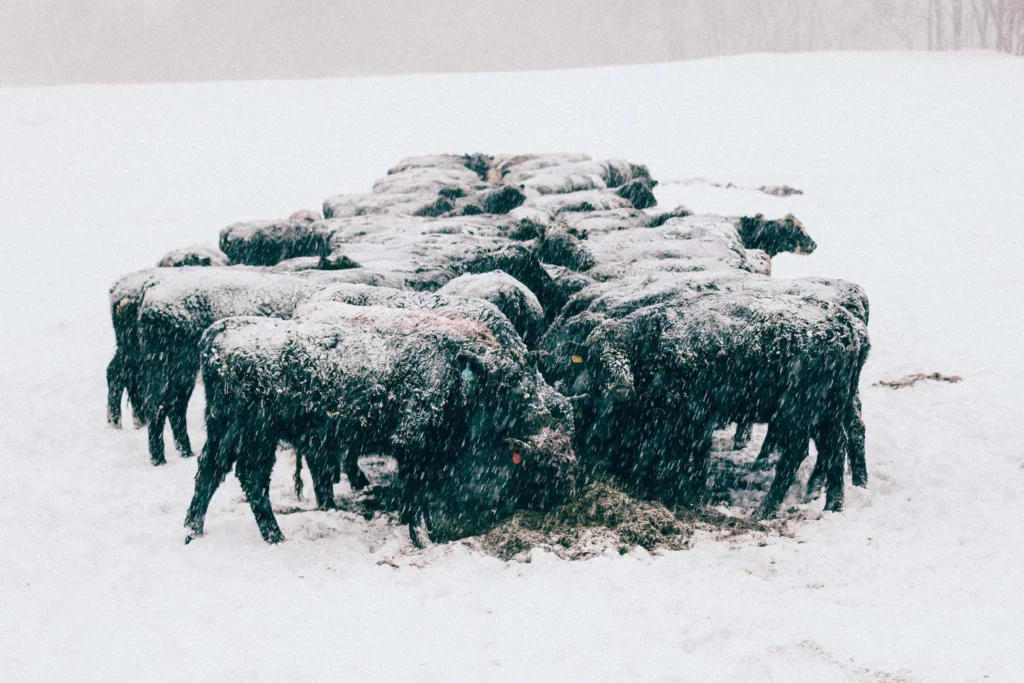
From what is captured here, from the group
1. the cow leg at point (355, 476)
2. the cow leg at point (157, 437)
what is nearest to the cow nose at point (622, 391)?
the cow leg at point (355, 476)

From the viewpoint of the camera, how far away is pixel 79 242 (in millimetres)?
19016

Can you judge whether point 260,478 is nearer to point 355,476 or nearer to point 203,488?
point 203,488

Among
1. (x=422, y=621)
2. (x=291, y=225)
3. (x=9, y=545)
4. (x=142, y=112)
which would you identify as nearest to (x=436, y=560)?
(x=422, y=621)

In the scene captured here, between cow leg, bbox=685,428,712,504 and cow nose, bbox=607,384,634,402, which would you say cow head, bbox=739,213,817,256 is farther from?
cow nose, bbox=607,384,634,402

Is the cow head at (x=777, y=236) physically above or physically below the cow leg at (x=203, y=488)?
above

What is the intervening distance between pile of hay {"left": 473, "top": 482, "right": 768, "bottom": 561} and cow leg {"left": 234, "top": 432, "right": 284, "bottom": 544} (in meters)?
1.58

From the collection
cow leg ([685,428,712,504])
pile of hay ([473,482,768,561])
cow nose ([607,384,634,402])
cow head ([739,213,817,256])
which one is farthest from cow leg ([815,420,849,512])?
cow head ([739,213,817,256])

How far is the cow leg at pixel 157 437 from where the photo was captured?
810cm

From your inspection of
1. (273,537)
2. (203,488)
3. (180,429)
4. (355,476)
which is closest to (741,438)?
(355,476)

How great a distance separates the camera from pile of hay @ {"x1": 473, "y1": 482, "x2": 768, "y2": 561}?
6.12 metres

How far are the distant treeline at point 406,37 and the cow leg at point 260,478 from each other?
68.0 m

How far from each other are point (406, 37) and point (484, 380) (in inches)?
4398

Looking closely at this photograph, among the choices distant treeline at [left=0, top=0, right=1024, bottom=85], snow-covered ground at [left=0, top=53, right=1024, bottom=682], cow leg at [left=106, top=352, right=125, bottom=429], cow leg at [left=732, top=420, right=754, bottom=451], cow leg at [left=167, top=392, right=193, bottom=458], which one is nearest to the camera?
snow-covered ground at [left=0, top=53, right=1024, bottom=682]

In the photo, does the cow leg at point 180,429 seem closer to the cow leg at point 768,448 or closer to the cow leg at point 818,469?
the cow leg at point 768,448
